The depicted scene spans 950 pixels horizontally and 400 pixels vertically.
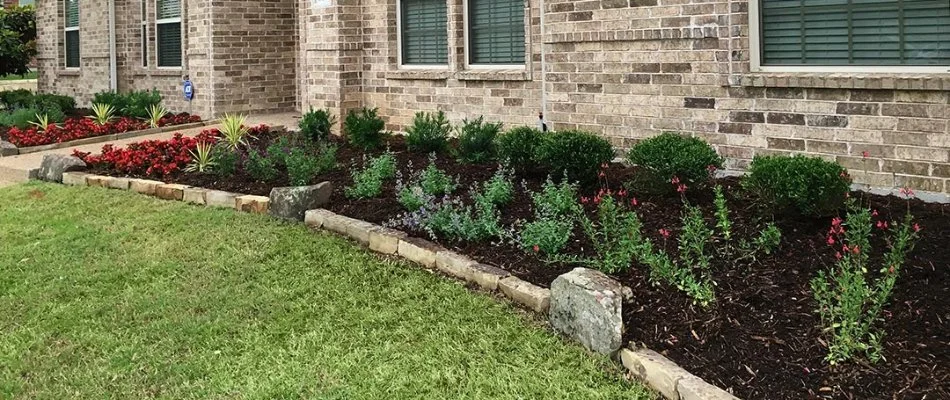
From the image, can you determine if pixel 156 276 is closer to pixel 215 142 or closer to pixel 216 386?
pixel 216 386

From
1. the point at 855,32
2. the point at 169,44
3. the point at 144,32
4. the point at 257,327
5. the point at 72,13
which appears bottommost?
the point at 257,327

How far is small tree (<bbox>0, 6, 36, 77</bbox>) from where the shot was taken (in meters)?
18.8

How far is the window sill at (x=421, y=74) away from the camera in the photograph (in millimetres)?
10352

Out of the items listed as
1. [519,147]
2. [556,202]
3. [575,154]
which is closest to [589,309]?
[556,202]

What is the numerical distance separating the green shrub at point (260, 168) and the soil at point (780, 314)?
275 cm

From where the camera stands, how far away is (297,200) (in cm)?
697

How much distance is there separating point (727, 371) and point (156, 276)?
158 inches

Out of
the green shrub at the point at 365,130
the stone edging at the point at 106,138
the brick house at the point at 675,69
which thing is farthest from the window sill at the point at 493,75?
the stone edging at the point at 106,138

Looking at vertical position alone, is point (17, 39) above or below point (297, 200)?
Answer: above

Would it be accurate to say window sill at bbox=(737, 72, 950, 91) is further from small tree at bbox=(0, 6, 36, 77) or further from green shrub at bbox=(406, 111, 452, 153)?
small tree at bbox=(0, 6, 36, 77)

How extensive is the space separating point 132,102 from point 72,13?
718cm

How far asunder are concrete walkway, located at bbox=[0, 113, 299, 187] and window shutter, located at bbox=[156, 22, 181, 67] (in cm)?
301

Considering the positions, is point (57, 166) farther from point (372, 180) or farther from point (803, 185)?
point (803, 185)

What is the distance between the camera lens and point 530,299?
15.8 feet
